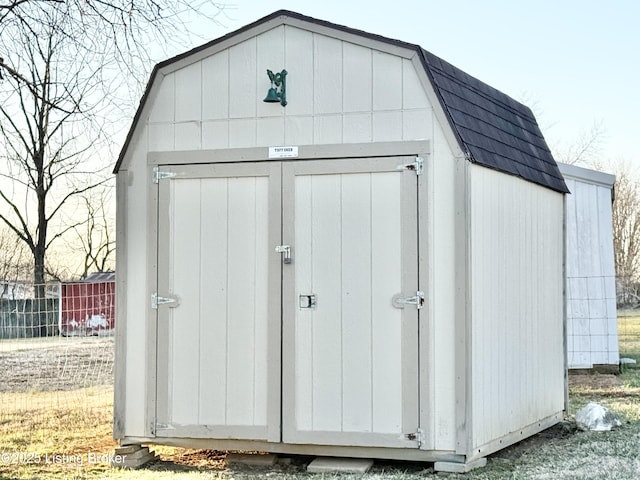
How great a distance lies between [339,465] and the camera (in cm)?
655

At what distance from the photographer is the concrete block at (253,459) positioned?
271 inches

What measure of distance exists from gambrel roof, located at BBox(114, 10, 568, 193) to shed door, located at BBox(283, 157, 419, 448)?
55cm

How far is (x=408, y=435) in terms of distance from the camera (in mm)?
6422

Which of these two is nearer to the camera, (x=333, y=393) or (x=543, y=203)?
(x=333, y=393)

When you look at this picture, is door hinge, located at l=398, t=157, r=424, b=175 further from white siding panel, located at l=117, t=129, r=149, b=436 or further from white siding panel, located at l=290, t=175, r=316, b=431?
white siding panel, located at l=117, t=129, r=149, b=436

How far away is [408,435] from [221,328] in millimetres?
1508

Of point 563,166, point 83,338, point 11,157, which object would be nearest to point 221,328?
point 83,338

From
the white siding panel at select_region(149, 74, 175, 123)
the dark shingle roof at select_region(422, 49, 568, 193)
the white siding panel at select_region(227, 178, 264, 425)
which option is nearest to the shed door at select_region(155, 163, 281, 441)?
the white siding panel at select_region(227, 178, 264, 425)

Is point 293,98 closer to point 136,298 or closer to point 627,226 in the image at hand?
point 136,298

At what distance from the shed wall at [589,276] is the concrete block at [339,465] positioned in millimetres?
6978

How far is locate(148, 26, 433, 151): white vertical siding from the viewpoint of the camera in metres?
6.60

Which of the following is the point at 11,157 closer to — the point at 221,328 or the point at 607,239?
the point at 607,239

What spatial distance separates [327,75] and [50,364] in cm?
702

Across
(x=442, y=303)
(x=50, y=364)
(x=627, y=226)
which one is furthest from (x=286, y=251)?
(x=627, y=226)
